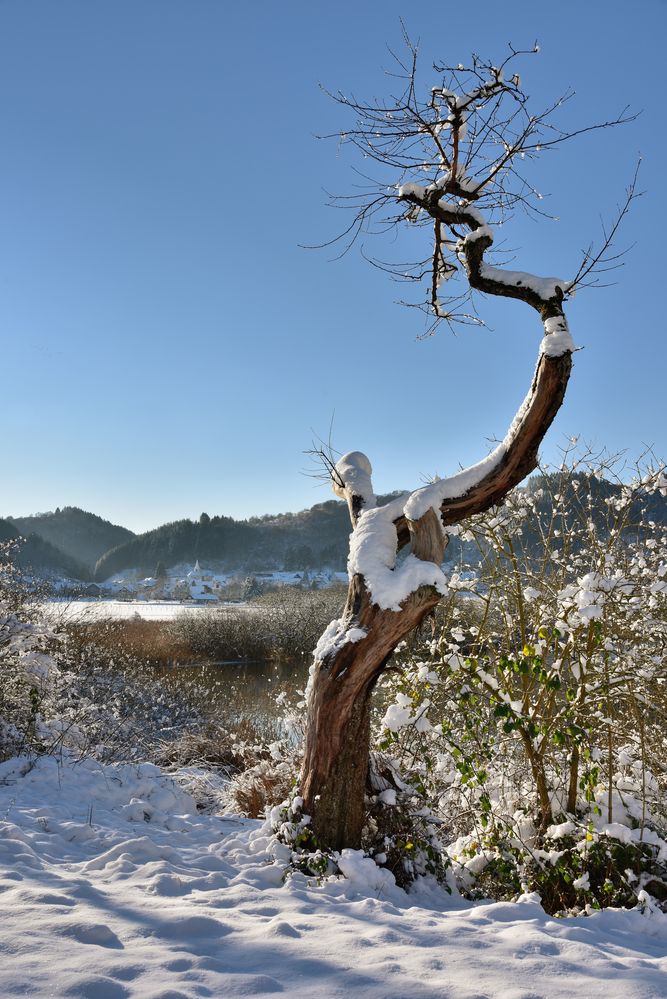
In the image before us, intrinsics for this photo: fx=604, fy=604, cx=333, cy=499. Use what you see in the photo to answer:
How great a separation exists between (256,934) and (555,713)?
117 inches

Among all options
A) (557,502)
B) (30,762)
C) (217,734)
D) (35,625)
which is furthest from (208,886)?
(217,734)

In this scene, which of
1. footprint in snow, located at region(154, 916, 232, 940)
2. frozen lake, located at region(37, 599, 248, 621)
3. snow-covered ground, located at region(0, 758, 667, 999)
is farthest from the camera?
frozen lake, located at region(37, 599, 248, 621)

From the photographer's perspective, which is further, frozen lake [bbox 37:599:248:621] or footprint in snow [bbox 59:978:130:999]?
frozen lake [bbox 37:599:248:621]

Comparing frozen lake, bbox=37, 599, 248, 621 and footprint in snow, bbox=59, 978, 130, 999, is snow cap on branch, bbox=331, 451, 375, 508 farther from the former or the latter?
frozen lake, bbox=37, 599, 248, 621

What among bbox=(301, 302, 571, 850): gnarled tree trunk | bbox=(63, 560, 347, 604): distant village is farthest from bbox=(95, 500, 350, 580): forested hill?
bbox=(301, 302, 571, 850): gnarled tree trunk

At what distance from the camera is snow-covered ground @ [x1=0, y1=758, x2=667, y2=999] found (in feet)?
6.93

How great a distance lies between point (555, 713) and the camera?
4727 millimetres

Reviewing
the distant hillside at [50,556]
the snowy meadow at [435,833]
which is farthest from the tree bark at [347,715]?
the distant hillside at [50,556]

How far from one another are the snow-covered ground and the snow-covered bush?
0.63 meters

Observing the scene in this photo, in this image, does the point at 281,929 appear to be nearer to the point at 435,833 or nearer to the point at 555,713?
the point at 435,833

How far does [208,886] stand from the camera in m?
3.42

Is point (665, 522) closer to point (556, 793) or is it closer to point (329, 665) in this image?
point (556, 793)

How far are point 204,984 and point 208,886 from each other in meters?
1.48

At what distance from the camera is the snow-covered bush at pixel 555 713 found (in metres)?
4.01
